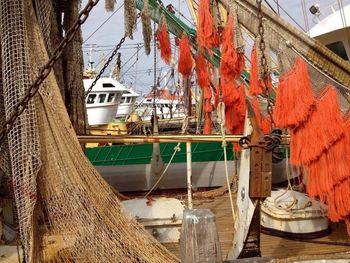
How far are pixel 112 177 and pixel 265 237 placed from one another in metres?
3.66

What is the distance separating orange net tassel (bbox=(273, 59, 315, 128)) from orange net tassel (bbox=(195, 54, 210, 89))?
3538mm

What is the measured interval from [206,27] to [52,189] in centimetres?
324

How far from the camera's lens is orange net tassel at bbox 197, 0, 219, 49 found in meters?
6.09

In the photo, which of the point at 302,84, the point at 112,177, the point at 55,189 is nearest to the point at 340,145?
the point at 302,84

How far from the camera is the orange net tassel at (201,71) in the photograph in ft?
28.2

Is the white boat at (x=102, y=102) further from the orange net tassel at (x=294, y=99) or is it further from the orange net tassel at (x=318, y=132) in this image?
the orange net tassel at (x=318, y=132)

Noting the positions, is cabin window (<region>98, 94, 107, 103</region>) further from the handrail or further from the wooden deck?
the handrail

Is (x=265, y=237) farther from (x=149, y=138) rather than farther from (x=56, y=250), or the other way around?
(x=56, y=250)

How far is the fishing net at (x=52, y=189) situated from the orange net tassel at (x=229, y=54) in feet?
8.17

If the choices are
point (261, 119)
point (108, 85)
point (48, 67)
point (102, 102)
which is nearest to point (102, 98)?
point (102, 102)

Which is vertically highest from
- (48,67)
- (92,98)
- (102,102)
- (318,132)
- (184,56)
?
(184,56)

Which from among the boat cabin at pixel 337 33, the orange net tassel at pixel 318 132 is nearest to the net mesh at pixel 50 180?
the orange net tassel at pixel 318 132

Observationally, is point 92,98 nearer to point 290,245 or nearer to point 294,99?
point 290,245

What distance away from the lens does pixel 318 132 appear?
194 inches
